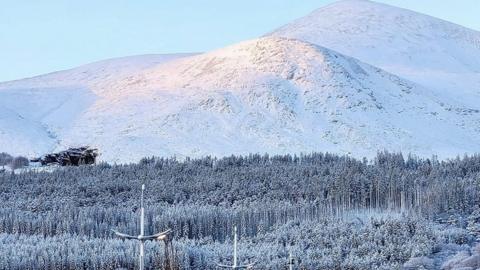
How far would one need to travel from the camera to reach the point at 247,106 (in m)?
74.5

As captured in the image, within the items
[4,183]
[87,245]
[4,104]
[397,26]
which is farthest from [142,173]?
[397,26]

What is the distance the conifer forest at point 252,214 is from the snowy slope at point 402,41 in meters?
46.4

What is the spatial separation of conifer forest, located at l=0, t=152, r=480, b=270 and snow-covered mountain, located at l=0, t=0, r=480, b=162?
17.4 m

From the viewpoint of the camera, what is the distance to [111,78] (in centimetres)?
9475

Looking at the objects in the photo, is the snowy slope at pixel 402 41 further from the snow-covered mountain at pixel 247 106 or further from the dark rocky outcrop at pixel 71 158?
the dark rocky outcrop at pixel 71 158

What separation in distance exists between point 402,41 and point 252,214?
277ft

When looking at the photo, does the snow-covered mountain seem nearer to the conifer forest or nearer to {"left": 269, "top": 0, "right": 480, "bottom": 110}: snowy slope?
{"left": 269, "top": 0, "right": 480, "bottom": 110}: snowy slope

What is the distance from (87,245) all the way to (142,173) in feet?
62.3

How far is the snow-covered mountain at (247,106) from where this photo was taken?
67.4 metres

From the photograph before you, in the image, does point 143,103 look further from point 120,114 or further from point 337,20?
point 337,20

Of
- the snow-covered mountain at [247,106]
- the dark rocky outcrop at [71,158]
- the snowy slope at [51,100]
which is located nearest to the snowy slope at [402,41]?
the snow-covered mountain at [247,106]

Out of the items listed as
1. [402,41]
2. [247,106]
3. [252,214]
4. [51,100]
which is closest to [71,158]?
[247,106]

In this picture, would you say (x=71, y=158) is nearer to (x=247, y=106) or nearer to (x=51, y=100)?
(x=247, y=106)

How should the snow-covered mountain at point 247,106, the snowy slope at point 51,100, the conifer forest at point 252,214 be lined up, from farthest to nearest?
the snowy slope at point 51,100, the snow-covered mountain at point 247,106, the conifer forest at point 252,214
